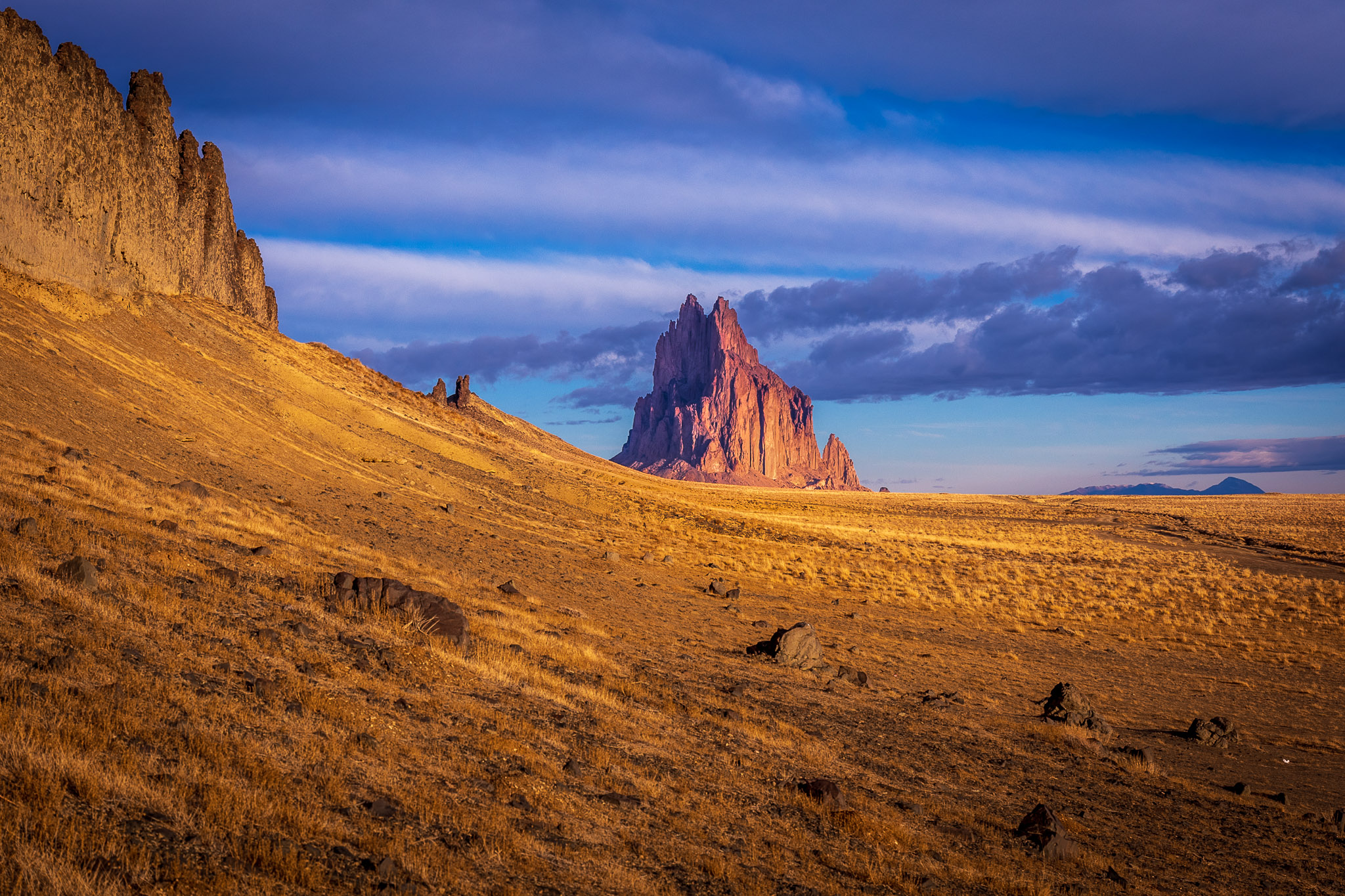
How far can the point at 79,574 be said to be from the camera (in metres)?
9.38

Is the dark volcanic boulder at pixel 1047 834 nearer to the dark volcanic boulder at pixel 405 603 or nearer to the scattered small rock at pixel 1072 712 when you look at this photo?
the scattered small rock at pixel 1072 712

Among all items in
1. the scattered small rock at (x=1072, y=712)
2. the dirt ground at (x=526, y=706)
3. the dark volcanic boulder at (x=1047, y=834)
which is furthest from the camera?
the scattered small rock at (x=1072, y=712)

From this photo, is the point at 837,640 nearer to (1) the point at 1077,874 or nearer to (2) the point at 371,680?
(1) the point at 1077,874

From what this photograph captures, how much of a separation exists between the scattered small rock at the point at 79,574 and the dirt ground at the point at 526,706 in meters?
0.20

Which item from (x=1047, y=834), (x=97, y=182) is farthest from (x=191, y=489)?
(x=97, y=182)

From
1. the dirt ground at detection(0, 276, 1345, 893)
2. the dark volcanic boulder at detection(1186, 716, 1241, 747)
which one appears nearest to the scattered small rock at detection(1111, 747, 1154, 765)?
the dirt ground at detection(0, 276, 1345, 893)

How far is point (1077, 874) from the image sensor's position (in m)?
8.08

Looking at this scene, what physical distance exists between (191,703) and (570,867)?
155 inches

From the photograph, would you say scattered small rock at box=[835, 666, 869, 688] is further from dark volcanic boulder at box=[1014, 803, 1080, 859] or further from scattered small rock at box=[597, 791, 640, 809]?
scattered small rock at box=[597, 791, 640, 809]

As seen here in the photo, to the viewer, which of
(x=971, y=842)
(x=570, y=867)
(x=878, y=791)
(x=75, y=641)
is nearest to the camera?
(x=570, y=867)

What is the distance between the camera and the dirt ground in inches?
226

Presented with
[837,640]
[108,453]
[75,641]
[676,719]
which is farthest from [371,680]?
[108,453]

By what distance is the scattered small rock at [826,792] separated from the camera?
8711 millimetres

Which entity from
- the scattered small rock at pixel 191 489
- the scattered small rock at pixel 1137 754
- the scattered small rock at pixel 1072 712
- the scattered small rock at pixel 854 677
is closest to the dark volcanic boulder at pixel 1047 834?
the scattered small rock at pixel 1137 754
